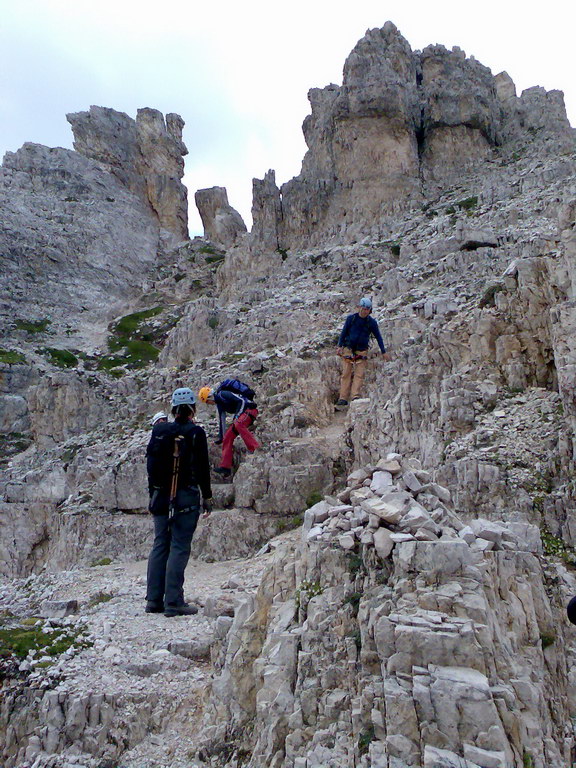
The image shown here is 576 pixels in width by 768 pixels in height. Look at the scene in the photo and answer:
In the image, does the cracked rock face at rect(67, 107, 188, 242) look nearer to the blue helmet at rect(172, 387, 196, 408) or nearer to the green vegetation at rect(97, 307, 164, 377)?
the green vegetation at rect(97, 307, 164, 377)

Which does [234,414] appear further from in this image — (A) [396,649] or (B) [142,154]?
(B) [142,154]

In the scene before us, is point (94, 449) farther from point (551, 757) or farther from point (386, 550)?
point (551, 757)

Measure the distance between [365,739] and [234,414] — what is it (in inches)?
371

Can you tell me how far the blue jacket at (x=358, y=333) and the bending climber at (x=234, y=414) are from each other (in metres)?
3.20

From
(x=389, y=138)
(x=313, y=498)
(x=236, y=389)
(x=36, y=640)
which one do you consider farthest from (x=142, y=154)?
(x=36, y=640)

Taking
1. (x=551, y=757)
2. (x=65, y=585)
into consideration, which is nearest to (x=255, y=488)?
(x=65, y=585)

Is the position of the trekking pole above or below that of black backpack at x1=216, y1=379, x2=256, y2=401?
below

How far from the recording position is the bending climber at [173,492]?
7.83m

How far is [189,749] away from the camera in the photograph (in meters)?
5.11

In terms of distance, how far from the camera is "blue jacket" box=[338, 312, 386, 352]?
14609 mm

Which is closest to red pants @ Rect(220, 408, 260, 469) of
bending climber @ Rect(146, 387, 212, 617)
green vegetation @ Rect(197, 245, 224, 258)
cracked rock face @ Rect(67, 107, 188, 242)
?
bending climber @ Rect(146, 387, 212, 617)

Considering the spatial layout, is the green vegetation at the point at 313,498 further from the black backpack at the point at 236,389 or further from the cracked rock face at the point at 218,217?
the cracked rock face at the point at 218,217

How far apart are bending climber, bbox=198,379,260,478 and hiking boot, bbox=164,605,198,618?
542cm

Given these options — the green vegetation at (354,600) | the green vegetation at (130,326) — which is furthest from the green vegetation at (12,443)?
the green vegetation at (354,600)
